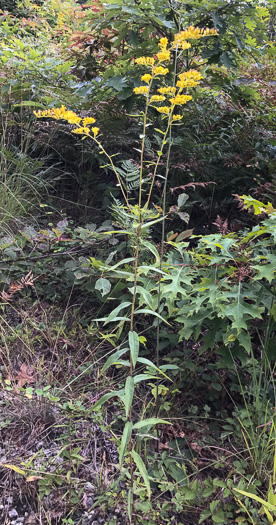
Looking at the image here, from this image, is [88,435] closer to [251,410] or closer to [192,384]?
[192,384]

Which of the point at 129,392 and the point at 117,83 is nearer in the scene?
the point at 129,392

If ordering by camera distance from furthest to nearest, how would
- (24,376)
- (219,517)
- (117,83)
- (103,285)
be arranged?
(117,83), (103,285), (24,376), (219,517)

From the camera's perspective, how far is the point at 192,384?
62.8 inches

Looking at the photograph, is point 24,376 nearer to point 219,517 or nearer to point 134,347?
point 134,347

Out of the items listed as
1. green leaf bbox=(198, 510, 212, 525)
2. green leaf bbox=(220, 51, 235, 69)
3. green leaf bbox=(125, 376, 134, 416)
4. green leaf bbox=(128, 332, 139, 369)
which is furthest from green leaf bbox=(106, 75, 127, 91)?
green leaf bbox=(198, 510, 212, 525)

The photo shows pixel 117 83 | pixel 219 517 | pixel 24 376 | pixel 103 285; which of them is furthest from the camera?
pixel 117 83

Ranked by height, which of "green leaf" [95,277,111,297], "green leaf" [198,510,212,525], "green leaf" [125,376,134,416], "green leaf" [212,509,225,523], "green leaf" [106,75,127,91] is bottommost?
"green leaf" [198,510,212,525]

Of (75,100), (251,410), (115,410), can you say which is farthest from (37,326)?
(75,100)

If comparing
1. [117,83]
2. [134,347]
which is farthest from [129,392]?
[117,83]

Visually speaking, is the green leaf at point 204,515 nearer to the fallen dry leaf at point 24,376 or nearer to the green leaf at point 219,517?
the green leaf at point 219,517

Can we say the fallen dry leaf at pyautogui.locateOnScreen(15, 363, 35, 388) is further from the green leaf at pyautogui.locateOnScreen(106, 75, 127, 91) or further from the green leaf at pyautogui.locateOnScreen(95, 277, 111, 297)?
the green leaf at pyautogui.locateOnScreen(106, 75, 127, 91)

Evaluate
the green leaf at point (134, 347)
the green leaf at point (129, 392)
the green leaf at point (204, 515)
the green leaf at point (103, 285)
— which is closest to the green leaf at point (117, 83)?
the green leaf at point (103, 285)

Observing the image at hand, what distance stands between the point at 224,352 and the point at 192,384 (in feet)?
1.17

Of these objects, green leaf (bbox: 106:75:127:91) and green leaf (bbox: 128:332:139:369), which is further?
green leaf (bbox: 106:75:127:91)
